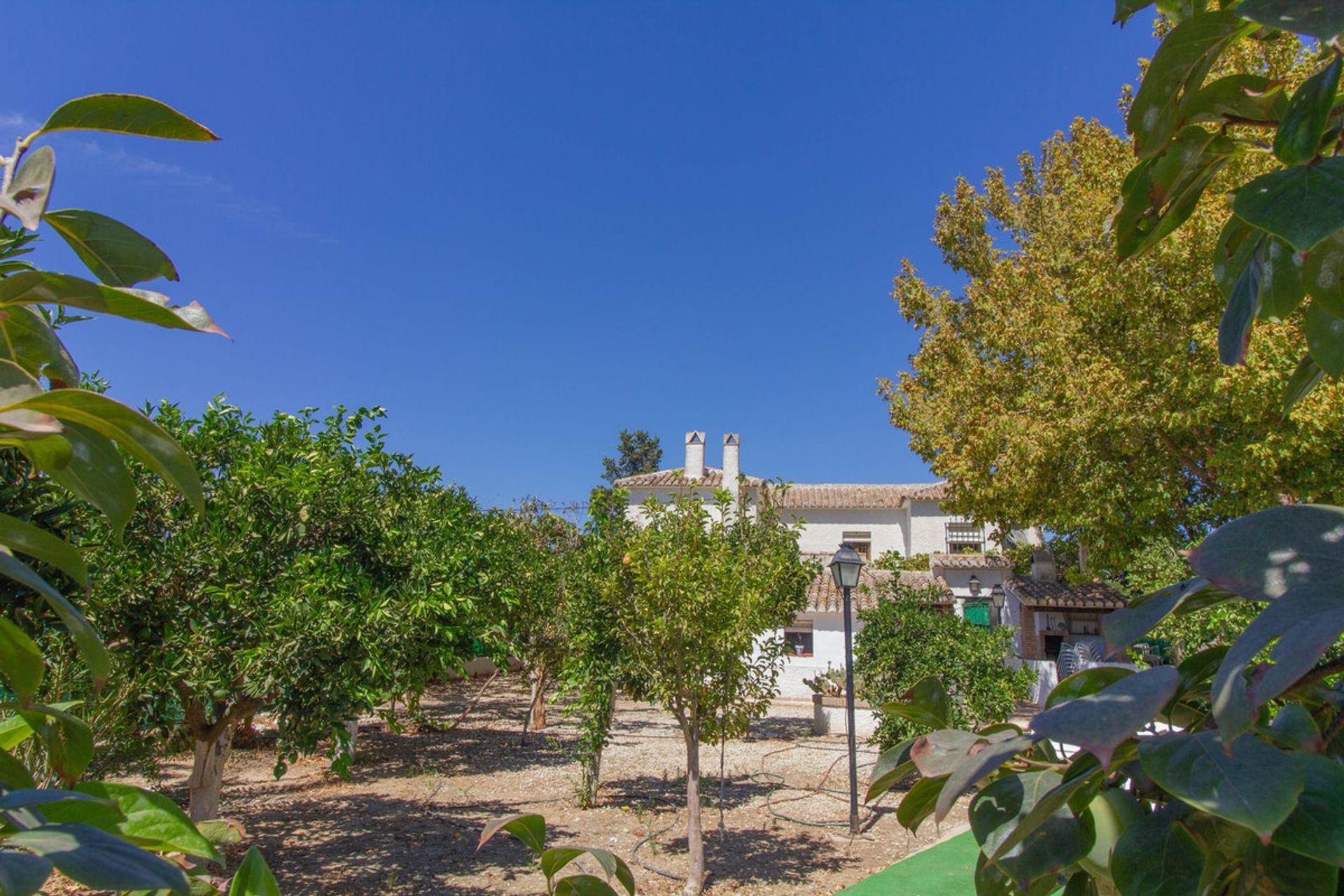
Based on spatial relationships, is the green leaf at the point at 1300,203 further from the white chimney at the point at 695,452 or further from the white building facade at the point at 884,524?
the white building facade at the point at 884,524

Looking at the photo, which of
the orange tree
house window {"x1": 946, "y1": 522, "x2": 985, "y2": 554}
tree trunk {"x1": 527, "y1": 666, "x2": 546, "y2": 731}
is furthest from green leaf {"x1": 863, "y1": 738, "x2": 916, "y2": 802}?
house window {"x1": 946, "y1": 522, "x2": 985, "y2": 554}

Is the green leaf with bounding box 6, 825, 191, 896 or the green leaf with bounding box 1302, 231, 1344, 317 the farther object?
the green leaf with bounding box 1302, 231, 1344, 317


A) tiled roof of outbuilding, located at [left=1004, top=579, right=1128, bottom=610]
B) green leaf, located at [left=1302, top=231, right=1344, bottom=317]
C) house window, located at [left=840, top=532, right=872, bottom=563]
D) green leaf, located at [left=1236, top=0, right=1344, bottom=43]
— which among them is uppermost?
house window, located at [left=840, top=532, right=872, bottom=563]

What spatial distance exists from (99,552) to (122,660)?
0.97 metres

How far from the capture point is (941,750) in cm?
54

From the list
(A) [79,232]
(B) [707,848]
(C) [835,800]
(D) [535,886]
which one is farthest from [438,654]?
(A) [79,232]

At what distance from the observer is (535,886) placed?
689 cm

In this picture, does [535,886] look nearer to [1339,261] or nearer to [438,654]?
[438,654]

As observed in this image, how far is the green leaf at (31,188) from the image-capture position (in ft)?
1.63

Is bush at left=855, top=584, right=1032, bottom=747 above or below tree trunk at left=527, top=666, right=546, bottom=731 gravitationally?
above

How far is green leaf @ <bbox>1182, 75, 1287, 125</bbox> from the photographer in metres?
0.79

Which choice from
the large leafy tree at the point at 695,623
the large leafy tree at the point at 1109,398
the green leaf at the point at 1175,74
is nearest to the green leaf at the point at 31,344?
the green leaf at the point at 1175,74

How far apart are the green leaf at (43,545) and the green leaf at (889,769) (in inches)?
22.1

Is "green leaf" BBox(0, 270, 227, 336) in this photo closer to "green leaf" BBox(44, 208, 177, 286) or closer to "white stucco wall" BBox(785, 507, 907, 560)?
"green leaf" BBox(44, 208, 177, 286)
